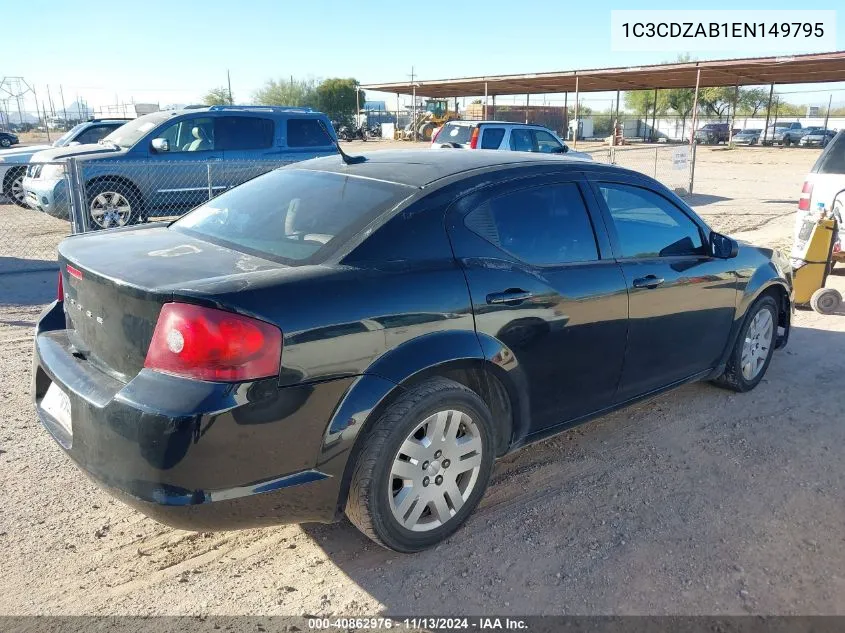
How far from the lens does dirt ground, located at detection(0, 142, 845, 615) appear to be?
2635 mm

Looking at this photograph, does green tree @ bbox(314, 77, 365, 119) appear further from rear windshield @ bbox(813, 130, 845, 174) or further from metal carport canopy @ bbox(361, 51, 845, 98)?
rear windshield @ bbox(813, 130, 845, 174)

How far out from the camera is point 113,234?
11.1 ft

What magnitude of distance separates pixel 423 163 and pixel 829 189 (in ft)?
20.3

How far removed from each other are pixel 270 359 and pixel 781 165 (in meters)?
32.5

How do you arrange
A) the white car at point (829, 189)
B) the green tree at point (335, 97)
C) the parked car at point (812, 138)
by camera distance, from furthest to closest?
1. the green tree at point (335, 97)
2. the parked car at point (812, 138)
3. the white car at point (829, 189)

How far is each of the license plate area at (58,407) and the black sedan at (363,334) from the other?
16 millimetres

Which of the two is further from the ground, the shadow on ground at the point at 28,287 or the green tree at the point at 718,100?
the green tree at the point at 718,100

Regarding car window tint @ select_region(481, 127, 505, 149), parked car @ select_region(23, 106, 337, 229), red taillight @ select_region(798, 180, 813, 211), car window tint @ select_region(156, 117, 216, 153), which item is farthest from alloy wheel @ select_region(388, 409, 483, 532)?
car window tint @ select_region(481, 127, 505, 149)

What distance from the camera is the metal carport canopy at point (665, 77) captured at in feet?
81.5

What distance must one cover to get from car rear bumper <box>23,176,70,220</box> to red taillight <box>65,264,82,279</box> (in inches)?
300

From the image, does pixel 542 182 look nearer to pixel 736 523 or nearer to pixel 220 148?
pixel 736 523

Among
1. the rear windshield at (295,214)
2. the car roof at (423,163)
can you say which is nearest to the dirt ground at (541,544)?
the rear windshield at (295,214)

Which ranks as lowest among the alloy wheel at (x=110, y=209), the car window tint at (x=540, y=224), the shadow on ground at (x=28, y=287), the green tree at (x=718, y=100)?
the shadow on ground at (x=28, y=287)

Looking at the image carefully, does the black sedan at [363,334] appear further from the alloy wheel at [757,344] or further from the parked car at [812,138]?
the parked car at [812,138]
